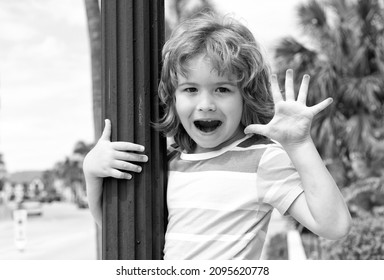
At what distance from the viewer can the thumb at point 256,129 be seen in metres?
1.61

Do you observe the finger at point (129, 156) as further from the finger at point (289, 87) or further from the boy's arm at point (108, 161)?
the finger at point (289, 87)

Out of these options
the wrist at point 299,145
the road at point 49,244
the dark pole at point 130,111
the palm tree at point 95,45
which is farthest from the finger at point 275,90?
the palm tree at point 95,45

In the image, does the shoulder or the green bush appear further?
the green bush

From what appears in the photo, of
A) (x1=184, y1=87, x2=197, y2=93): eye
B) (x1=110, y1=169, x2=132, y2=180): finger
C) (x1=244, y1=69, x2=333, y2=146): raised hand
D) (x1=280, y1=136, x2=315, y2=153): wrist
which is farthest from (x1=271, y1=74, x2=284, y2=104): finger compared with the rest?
(x1=110, y1=169, x2=132, y2=180): finger

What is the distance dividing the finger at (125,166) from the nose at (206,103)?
247 mm

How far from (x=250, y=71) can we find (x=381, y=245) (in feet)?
15.5

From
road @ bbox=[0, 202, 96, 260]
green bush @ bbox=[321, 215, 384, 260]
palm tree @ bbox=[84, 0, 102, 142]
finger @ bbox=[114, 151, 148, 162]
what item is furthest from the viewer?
road @ bbox=[0, 202, 96, 260]

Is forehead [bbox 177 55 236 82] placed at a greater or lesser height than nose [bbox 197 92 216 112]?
greater

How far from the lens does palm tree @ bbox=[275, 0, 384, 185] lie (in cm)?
1064

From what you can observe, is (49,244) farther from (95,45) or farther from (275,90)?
(275,90)

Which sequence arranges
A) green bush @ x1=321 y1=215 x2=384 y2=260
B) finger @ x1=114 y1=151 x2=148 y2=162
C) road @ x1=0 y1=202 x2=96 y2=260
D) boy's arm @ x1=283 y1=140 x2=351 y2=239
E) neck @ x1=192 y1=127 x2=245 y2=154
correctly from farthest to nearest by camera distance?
road @ x1=0 y1=202 x2=96 y2=260 → green bush @ x1=321 y1=215 x2=384 y2=260 → neck @ x1=192 y1=127 x2=245 y2=154 → finger @ x1=114 y1=151 x2=148 y2=162 → boy's arm @ x1=283 y1=140 x2=351 y2=239

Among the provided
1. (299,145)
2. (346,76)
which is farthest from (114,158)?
(346,76)

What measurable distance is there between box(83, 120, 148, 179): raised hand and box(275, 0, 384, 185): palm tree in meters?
9.26

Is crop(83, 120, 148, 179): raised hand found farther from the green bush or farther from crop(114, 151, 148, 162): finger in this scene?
the green bush
